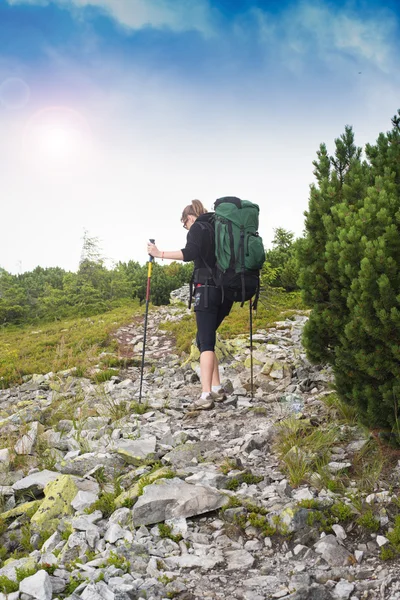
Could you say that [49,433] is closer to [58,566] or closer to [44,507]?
[44,507]

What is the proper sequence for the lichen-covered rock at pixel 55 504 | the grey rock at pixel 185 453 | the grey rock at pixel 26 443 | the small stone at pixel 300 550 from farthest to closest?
the grey rock at pixel 26 443 < the grey rock at pixel 185 453 < the lichen-covered rock at pixel 55 504 < the small stone at pixel 300 550

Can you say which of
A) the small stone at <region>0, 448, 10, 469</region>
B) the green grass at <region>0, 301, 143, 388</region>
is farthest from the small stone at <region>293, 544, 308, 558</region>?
the green grass at <region>0, 301, 143, 388</region>

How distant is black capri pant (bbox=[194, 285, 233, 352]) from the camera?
7.76 metres

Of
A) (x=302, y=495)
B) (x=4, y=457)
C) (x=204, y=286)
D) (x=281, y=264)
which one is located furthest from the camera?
(x=281, y=264)

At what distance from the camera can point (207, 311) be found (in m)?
7.85

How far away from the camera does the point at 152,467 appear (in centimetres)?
601

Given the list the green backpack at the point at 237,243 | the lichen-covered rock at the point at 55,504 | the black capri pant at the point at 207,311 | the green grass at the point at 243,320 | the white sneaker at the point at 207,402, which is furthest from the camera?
the green grass at the point at 243,320

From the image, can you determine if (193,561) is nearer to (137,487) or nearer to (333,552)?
(333,552)

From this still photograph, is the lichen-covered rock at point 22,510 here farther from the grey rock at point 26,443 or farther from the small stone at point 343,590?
the small stone at point 343,590

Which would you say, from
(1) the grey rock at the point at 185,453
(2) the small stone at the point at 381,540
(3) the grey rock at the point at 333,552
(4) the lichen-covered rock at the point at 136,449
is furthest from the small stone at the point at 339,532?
(4) the lichen-covered rock at the point at 136,449

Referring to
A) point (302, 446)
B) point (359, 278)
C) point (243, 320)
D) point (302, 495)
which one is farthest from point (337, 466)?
point (243, 320)

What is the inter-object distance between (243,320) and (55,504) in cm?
1139

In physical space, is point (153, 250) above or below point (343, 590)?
above

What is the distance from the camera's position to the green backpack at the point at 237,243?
734 centimetres
